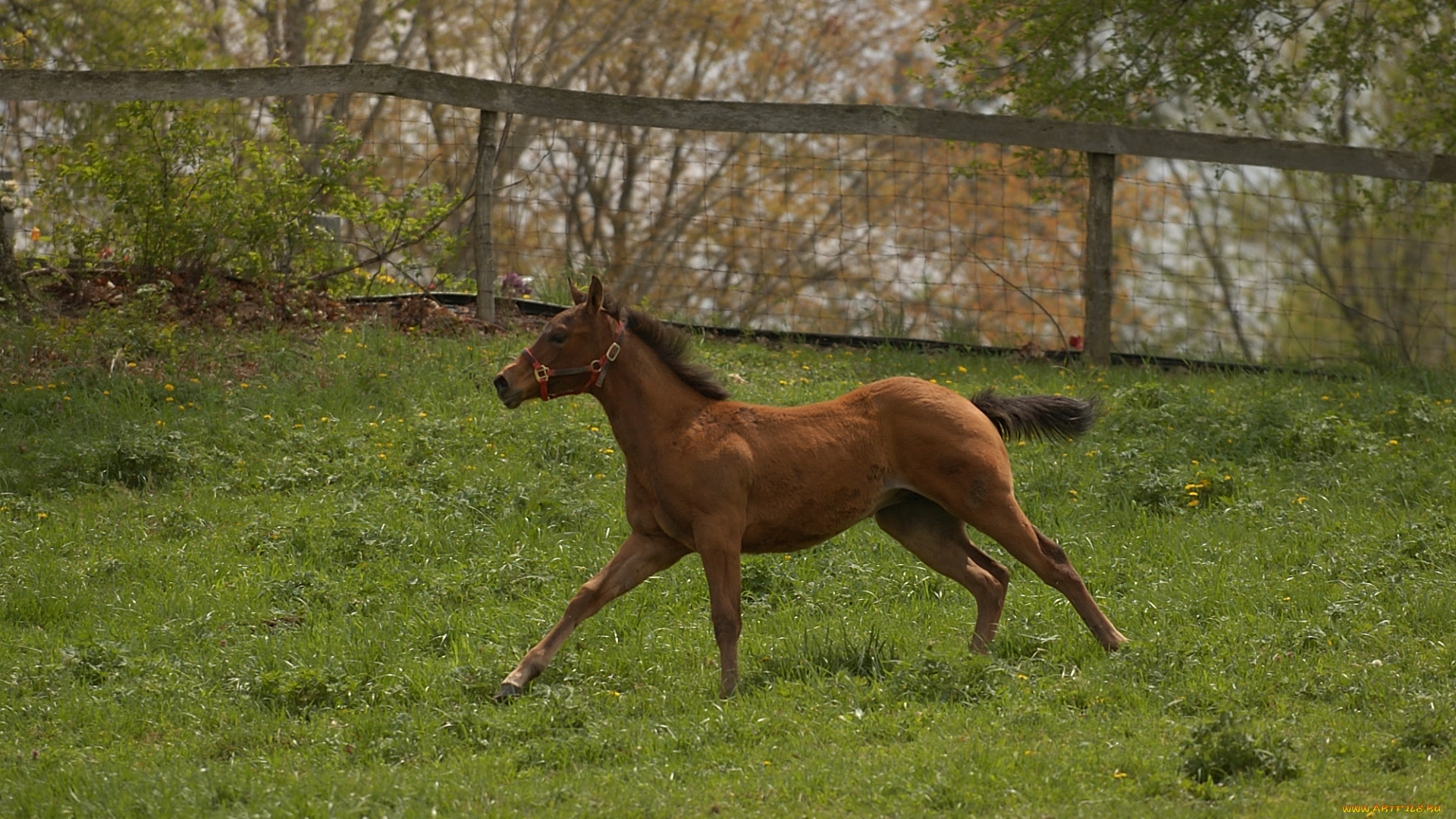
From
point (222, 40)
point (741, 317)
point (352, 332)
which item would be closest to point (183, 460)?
point (352, 332)

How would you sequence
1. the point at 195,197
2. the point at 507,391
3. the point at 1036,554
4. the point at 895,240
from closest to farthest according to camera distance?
the point at 507,391 < the point at 1036,554 < the point at 195,197 < the point at 895,240

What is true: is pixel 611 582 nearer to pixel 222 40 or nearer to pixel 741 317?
pixel 741 317

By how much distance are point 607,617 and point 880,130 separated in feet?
23.6

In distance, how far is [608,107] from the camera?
1316 cm

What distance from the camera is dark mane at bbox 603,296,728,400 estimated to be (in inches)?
257

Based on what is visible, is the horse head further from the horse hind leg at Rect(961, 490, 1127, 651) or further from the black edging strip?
the black edging strip

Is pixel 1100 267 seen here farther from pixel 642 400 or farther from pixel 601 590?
pixel 601 590

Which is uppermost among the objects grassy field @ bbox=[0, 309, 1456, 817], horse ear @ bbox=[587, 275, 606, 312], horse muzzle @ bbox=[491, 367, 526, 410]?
horse ear @ bbox=[587, 275, 606, 312]

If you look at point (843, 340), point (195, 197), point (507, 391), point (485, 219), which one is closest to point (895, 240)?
point (843, 340)

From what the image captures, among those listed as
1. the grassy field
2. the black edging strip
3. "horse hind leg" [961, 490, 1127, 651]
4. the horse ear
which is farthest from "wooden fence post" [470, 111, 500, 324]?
"horse hind leg" [961, 490, 1127, 651]

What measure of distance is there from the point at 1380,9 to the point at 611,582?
12570mm

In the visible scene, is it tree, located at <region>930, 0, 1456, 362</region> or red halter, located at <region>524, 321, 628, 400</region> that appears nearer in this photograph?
red halter, located at <region>524, 321, 628, 400</region>

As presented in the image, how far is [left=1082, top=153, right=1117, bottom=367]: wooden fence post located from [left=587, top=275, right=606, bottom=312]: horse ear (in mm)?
7611

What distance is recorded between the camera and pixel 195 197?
12.2 m
